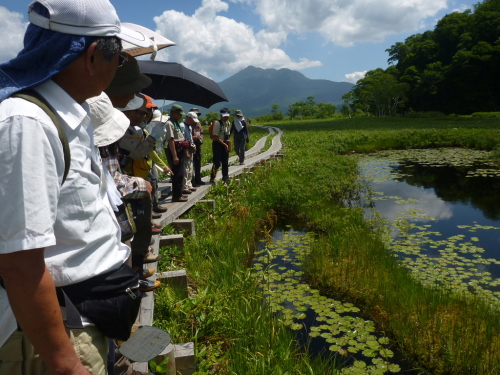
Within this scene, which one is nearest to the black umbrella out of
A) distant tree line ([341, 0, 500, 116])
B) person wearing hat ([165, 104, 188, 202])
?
person wearing hat ([165, 104, 188, 202])

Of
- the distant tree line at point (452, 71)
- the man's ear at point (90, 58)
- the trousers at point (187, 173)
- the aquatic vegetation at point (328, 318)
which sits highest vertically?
the distant tree line at point (452, 71)

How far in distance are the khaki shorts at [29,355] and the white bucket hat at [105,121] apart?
1278 millimetres

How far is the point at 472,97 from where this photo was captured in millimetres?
44375

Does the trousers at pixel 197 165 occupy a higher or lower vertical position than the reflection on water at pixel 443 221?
higher

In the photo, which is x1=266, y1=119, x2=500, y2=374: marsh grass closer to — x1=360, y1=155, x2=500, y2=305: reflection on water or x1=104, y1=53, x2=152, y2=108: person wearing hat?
x1=360, y1=155, x2=500, y2=305: reflection on water

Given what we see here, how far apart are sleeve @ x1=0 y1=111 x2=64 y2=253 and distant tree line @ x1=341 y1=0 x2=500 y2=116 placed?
169 feet

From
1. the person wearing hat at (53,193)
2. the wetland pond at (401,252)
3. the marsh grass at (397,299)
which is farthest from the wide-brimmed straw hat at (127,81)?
the marsh grass at (397,299)

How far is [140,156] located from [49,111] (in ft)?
10.0

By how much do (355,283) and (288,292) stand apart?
33.8 inches

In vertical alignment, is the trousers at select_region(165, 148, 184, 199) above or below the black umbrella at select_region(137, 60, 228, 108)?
below

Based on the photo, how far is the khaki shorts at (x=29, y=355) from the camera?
3.40 ft

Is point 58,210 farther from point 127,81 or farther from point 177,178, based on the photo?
point 177,178

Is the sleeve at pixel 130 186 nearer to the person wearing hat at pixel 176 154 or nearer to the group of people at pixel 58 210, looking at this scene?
the group of people at pixel 58 210

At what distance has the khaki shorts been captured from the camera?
40.8 inches
